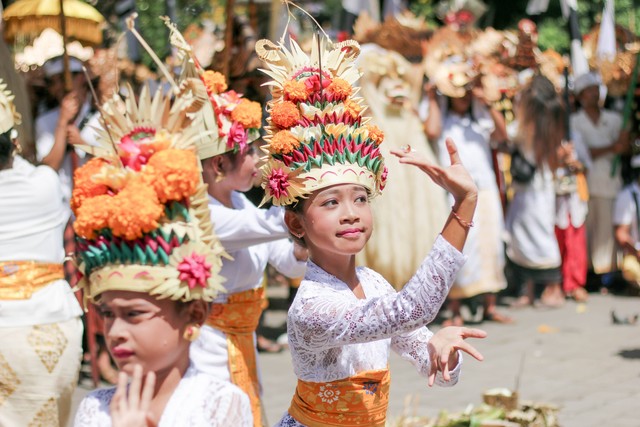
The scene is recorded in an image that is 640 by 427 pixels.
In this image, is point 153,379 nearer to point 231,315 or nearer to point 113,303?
point 113,303

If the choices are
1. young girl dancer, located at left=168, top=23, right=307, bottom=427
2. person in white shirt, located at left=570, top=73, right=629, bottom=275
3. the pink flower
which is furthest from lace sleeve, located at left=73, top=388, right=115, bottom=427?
person in white shirt, located at left=570, top=73, right=629, bottom=275

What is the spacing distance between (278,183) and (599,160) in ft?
27.2

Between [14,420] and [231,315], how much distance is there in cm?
111

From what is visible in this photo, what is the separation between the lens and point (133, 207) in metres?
2.60

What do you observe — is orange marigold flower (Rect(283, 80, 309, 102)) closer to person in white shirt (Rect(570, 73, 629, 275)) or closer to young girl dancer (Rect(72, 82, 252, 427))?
young girl dancer (Rect(72, 82, 252, 427))

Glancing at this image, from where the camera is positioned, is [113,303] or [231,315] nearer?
[113,303]

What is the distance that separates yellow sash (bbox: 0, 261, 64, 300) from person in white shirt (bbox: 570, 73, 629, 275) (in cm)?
753

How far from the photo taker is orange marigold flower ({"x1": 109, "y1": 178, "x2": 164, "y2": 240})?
2598 millimetres

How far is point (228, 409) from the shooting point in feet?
9.04

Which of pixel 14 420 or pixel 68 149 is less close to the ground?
pixel 68 149

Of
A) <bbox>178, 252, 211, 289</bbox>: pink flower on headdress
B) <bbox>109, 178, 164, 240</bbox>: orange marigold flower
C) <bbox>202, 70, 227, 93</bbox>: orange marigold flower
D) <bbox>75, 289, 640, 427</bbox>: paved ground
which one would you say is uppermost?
<bbox>202, 70, 227, 93</bbox>: orange marigold flower

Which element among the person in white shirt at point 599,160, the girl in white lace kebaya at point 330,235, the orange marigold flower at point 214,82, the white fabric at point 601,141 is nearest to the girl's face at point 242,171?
the orange marigold flower at point 214,82

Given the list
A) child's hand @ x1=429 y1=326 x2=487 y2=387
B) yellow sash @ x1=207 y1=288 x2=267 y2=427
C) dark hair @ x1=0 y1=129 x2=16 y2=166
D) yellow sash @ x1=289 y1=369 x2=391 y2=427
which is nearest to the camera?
child's hand @ x1=429 y1=326 x2=487 y2=387

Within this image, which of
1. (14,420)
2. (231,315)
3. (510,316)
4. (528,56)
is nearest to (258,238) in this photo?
(231,315)
